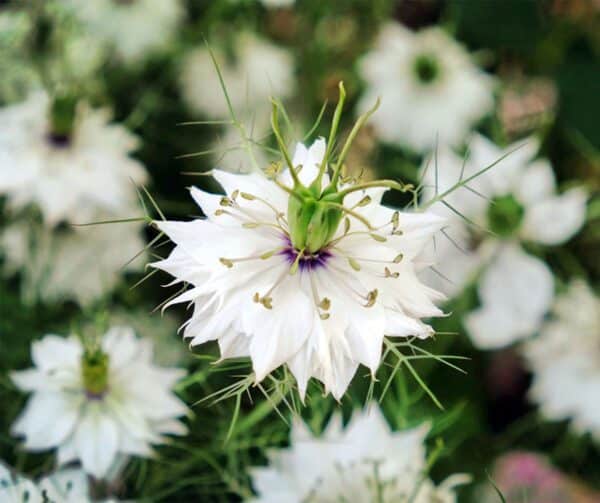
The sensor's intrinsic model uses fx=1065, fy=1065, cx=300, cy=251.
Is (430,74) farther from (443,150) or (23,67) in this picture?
(23,67)

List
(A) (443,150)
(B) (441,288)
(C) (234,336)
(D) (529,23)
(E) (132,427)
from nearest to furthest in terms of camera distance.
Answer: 1. (C) (234,336)
2. (E) (132,427)
3. (B) (441,288)
4. (A) (443,150)
5. (D) (529,23)

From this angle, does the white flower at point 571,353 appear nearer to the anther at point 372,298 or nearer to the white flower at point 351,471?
the white flower at point 351,471

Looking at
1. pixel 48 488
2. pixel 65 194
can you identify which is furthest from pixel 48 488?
pixel 65 194

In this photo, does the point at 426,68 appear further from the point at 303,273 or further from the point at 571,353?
the point at 303,273

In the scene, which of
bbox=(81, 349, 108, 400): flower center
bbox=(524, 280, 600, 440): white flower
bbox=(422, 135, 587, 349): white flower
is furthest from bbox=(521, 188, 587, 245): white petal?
bbox=(81, 349, 108, 400): flower center

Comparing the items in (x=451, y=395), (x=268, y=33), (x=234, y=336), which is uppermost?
(x=234, y=336)

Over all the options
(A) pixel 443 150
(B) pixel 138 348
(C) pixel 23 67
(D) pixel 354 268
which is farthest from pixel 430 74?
(D) pixel 354 268

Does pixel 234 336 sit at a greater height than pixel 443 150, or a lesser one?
greater

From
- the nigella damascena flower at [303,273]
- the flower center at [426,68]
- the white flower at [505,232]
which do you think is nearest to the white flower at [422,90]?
the flower center at [426,68]
